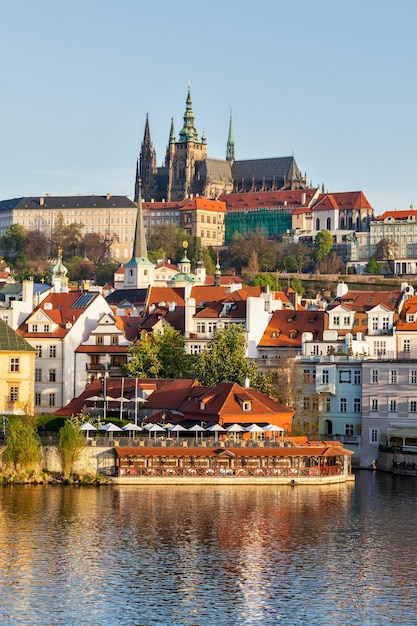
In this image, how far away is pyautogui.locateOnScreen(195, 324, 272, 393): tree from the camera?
3366 inches

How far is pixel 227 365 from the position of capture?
86.1 m

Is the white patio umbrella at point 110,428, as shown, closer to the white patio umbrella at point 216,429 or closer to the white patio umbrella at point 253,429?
the white patio umbrella at point 216,429

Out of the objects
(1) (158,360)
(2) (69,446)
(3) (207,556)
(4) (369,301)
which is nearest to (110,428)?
(2) (69,446)

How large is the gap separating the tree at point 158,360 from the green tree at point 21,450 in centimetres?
1738

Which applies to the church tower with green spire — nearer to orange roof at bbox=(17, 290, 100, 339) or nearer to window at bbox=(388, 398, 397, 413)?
orange roof at bbox=(17, 290, 100, 339)

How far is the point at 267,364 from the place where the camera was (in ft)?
299

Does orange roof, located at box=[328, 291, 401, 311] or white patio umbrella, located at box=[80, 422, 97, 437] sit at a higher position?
orange roof, located at box=[328, 291, 401, 311]

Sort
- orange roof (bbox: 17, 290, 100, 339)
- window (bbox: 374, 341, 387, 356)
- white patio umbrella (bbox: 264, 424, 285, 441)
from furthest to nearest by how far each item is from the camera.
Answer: orange roof (bbox: 17, 290, 100, 339) < window (bbox: 374, 341, 387, 356) < white patio umbrella (bbox: 264, 424, 285, 441)

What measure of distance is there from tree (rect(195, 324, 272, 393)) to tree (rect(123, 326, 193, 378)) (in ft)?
4.96

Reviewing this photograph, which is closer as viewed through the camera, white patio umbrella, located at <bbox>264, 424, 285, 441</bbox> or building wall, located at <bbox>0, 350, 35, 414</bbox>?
white patio umbrella, located at <bbox>264, 424, 285, 441</bbox>

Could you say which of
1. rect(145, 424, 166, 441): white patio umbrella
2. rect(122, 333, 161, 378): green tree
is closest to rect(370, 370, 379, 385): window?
rect(122, 333, 161, 378): green tree

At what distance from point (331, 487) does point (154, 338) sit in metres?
23.6

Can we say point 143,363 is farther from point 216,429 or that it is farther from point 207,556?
point 207,556

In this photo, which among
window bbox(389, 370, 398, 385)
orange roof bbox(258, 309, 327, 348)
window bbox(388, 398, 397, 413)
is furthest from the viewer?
orange roof bbox(258, 309, 327, 348)
